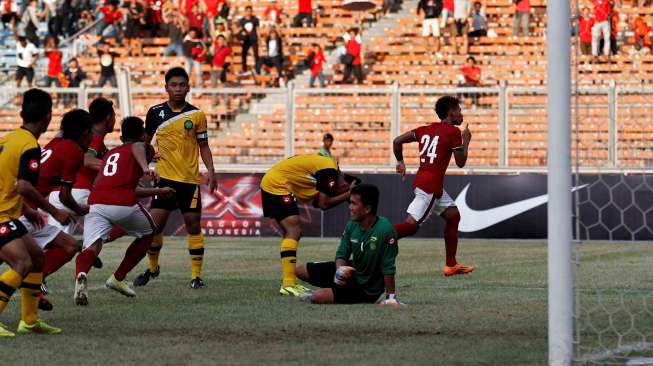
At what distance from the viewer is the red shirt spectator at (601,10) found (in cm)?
2356

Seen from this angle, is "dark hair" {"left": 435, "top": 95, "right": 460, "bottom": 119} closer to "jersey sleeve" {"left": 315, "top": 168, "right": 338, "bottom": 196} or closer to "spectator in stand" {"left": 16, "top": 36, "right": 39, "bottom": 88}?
"jersey sleeve" {"left": 315, "top": 168, "right": 338, "bottom": 196}

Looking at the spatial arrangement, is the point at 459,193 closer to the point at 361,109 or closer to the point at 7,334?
the point at 361,109

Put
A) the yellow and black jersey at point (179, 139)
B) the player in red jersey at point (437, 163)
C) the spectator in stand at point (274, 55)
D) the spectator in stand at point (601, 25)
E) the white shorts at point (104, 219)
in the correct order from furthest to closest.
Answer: the spectator in stand at point (274, 55), the spectator in stand at point (601, 25), the player in red jersey at point (437, 163), the yellow and black jersey at point (179, 139), the white shorts at point (104, 219)

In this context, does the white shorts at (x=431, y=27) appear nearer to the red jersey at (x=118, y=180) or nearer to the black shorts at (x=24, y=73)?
the black shorts at (x=24, y=73)

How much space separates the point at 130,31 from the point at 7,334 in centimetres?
2489

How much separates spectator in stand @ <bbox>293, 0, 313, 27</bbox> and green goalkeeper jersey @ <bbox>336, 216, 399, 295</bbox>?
71.8 ft

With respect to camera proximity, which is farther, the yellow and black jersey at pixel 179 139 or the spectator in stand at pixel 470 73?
the spectator in stand at pixel 470 73

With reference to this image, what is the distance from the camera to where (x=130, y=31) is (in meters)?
33.1

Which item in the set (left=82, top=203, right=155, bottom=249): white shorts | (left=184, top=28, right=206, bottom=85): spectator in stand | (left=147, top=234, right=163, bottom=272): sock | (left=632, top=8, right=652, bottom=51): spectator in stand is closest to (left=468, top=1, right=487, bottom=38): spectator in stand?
(left=632, top=8, right=652, bottom=51): spectator in stand

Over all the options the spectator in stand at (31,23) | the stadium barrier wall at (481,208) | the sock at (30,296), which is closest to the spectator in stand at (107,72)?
the spectator in stand at (31,23)

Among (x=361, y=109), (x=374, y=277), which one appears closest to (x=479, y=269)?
(x=374, y=277)

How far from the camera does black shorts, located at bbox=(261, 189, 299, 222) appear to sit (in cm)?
1220

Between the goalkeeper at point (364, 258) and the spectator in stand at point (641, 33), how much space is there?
16.6 meters

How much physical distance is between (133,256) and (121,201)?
66 centimetres
